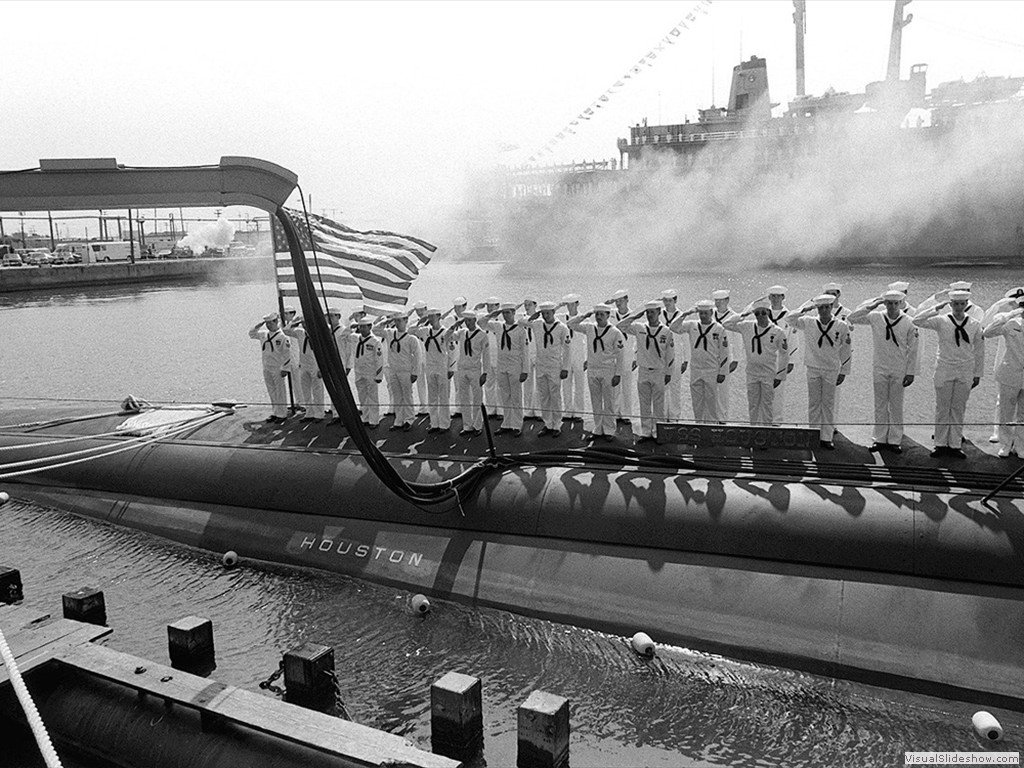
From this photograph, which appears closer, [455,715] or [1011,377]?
[455,715]

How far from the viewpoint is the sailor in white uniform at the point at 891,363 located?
1099 centimetres

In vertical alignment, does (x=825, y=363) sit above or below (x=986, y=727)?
above

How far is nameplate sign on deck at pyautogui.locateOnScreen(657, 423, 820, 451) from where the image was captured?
1082 centimetres

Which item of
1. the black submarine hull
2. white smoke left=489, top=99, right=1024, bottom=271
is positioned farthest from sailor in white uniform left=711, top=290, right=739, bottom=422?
white smoke left=489, top=99, right=1024, bottom=271

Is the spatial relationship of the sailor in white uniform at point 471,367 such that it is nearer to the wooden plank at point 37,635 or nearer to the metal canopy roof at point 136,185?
the metal canopy roof at point 136,185

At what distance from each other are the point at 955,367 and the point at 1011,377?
623 millimetres

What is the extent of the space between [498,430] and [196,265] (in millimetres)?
79570

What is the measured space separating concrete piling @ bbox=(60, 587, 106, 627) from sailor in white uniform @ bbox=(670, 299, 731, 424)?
8.47 meters

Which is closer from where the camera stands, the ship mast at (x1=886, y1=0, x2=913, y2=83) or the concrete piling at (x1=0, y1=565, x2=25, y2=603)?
the concrete piling at (x1=0, y1=565, x2=25, y2=603)

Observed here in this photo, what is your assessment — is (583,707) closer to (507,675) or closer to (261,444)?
(507,675)

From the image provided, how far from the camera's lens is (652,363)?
12.5 meters

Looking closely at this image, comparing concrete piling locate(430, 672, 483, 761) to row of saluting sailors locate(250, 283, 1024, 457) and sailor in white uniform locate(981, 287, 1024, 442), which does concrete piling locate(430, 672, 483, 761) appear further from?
sailor in white uniform locate(981, 287, 1024, 442)

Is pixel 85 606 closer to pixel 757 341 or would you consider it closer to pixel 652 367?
pixel 652 367

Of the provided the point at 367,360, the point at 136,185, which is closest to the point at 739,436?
the point at 367,360
